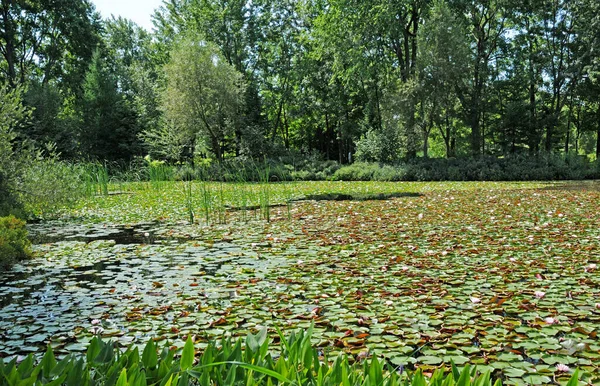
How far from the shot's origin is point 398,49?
2381 centimetres

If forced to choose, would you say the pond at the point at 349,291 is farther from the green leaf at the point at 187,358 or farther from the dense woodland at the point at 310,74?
the dense woodland at the point at 310,74

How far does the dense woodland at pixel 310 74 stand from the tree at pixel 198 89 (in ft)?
0.26

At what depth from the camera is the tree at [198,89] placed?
79.3ft

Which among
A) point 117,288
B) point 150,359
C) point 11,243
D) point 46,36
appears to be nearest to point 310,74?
point 46,36

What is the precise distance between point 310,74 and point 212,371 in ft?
100

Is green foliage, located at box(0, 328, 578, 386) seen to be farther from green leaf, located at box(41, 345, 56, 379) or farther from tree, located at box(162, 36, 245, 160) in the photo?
tree, located at box(162, 36, 245, 160)

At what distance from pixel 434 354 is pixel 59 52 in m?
32.6

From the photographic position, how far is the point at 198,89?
2442 centimetres

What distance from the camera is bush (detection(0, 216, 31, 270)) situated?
4754mm

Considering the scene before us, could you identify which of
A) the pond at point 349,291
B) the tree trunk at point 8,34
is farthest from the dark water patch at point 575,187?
the tree trunk at point 8,34

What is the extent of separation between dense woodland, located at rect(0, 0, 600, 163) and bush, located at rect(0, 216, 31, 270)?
14462mm

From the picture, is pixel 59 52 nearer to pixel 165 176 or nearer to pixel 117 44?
pixel 117 44

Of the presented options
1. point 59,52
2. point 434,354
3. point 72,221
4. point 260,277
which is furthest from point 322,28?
point 434,354

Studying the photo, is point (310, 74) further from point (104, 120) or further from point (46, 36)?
point (46, 36)
